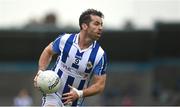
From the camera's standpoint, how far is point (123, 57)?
3259 centimetres

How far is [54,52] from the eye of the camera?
1351 centimetres

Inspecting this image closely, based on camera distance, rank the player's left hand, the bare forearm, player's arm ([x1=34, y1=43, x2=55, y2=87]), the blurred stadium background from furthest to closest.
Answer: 1. the blurred stadium background
2. player's arm ([x1=34, y1=43, x2=55, y2=87])
3. the bare forearm
4. the player's left hand

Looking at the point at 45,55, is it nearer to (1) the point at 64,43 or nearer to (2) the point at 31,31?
(1) the point at 64,43

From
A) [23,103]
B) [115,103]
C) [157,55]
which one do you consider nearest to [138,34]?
[157,55]

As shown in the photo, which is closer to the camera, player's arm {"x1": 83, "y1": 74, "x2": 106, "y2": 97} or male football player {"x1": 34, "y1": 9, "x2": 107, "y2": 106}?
player's arm {"x1": 83, "y1": 74, "x2": 106, "y2": 97}

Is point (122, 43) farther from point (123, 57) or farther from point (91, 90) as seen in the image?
A: point (91, 90)

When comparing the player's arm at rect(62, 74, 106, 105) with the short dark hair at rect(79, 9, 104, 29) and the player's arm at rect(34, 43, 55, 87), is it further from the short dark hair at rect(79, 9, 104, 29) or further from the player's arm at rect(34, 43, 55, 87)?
the short dark hair at rect(79, 9, 104, 29)

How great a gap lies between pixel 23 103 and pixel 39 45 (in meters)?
4.34

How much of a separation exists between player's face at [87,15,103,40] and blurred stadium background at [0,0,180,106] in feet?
58.3

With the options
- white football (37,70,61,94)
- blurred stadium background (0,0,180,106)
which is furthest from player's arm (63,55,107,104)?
blurred stadium background (0,0,180,106)

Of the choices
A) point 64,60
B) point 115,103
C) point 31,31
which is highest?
point 64,60

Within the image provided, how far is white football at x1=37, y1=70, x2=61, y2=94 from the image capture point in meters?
12.8

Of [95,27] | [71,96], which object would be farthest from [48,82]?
[95,27]

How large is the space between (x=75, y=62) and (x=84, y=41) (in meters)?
0.38
